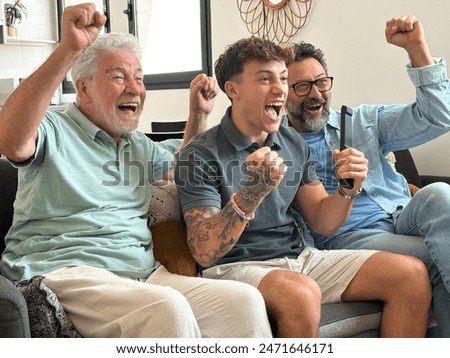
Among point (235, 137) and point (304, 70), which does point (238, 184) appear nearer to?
point (235, 137)

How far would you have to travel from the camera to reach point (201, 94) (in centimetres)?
209

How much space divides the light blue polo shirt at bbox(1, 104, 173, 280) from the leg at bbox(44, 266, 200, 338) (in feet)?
0.21

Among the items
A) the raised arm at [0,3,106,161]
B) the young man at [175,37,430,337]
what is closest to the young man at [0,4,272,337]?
the raised arm at [0,3,106,161]

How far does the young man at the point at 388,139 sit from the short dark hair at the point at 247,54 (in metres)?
0.25

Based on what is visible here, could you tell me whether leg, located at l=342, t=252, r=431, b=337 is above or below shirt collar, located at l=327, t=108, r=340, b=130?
below

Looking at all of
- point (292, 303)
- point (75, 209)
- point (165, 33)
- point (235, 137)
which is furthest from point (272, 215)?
point (165, 33)

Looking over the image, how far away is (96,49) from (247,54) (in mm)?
442

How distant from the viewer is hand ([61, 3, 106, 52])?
1493mm

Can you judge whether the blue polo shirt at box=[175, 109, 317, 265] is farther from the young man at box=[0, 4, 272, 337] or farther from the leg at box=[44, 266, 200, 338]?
the leg at box=[44, 266, 200, 338]

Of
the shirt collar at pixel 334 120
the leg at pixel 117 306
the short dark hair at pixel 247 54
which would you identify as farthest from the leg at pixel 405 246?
the leg at pixel 117 306

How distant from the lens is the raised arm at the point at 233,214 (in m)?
1.57

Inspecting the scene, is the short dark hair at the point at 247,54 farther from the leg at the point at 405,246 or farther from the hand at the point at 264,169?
the leg at the point at 405,246

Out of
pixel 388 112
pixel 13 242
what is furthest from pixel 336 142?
pixel 13 242
